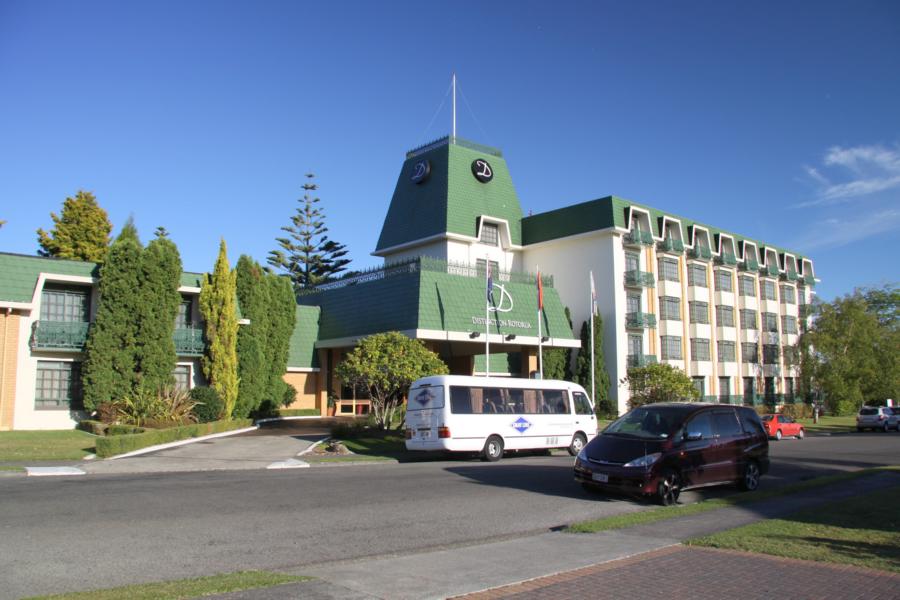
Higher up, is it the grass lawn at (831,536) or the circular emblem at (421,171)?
the circular emblem at (421,171)

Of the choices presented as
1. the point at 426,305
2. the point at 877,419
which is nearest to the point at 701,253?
the point at 877,419

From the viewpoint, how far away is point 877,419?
45.6 metres

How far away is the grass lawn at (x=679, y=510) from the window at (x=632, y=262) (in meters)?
31.5

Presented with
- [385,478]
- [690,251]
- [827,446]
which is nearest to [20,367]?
[385,478]

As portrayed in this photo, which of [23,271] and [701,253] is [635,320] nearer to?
[701,253]

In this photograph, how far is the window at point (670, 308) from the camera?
50031 mm

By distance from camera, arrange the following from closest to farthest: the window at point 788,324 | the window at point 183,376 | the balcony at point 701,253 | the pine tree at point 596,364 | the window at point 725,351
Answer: the window at point 183,376
the pine tree at point 596,364
the balcony at point 701,253
the window at point 725,351
the window at point 788,324

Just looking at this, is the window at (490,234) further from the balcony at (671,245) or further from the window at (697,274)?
the window at (697,274)

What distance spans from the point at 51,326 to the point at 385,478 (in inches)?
699

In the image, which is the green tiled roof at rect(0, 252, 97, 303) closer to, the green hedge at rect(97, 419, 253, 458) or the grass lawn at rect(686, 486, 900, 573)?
the green hedge at rect(97, 419, 253, 458)

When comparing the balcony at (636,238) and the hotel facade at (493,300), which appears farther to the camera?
the balcony at (636,238)

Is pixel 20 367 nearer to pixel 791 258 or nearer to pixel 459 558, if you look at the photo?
pixel 459 558

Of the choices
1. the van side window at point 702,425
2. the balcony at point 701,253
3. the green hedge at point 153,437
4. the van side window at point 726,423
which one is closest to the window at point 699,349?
the balcony at point 701,253

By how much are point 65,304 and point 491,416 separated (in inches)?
716
